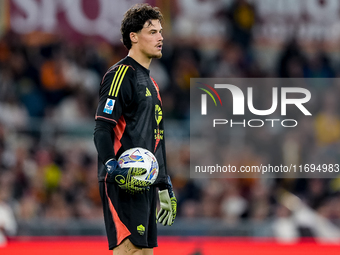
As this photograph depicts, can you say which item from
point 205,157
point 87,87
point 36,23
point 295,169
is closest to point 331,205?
point 295,169

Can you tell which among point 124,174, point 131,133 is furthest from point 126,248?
point 131,133

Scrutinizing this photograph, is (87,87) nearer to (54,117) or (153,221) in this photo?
(54,117)

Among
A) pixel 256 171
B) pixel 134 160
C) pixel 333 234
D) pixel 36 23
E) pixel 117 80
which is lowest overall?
pixel 333 234

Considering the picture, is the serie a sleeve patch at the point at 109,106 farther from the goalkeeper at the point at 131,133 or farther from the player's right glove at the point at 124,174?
the player's right glove at the point at 124,174

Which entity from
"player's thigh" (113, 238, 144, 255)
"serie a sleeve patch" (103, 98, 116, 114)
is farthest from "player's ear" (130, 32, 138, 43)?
"player's thigh" (113, 238, 144, 255)

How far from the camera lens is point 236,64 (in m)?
10.3

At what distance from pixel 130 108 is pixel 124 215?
70 cm

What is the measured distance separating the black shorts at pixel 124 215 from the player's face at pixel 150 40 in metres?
0.93

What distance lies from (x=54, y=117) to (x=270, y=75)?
12.4 feet

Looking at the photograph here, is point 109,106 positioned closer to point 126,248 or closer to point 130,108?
point 130,108

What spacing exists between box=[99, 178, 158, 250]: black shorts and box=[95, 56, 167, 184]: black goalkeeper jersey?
134 mm

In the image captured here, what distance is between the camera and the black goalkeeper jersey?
3666 millimetres

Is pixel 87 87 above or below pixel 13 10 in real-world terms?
below

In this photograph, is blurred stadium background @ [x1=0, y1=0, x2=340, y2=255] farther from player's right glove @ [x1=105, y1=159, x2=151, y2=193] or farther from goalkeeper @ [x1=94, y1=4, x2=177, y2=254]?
player's right glove @ [x1=105, y1=159, x2=151, y2=193]
